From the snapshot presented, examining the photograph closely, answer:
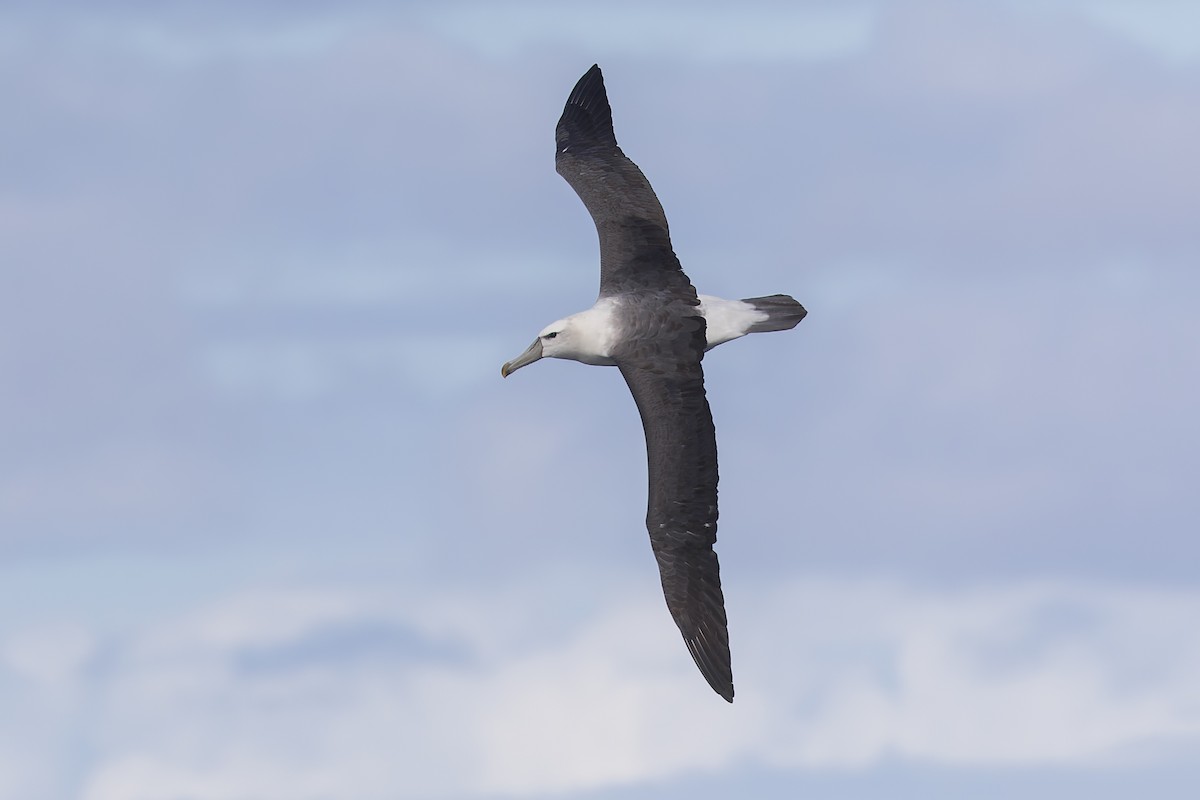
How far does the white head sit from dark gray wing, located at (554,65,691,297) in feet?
1.88

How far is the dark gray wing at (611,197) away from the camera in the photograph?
21.2 meters

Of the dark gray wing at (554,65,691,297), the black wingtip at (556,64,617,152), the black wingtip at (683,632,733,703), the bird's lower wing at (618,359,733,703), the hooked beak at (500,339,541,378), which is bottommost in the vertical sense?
the black wingtip at (683,632,733,703)

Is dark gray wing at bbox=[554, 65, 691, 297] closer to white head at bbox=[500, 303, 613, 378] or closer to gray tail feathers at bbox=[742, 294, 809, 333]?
white head at bbox=[500, 303, 613, 378]

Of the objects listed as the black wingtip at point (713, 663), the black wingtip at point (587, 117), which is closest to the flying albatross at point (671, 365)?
Result: the black wingtip at point (713, 663)

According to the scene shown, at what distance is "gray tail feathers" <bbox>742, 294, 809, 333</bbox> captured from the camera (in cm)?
2158

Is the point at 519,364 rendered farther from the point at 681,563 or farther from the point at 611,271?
the point at 681,563

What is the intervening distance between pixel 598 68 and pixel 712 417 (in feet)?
20.0

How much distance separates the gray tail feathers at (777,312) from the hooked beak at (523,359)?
244 centimetres

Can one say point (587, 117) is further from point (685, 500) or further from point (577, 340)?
point (685, 500)

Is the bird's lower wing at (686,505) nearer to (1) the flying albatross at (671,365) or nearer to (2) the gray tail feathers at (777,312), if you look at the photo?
(1) the flying albatross at (671,365)

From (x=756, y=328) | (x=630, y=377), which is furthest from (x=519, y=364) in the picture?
(x=756, y=328)

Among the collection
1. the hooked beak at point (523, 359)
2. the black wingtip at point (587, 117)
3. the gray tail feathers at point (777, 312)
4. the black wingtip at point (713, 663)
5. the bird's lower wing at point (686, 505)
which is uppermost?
the black wingtip at point (587, 117)

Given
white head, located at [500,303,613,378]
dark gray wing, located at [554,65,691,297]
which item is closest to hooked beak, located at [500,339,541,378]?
white head, located at [500,303,613,378]

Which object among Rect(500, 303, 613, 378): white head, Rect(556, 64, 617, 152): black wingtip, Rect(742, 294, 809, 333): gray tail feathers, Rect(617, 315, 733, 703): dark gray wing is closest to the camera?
Rect(617, 315, 733, 703): dark gray wing
